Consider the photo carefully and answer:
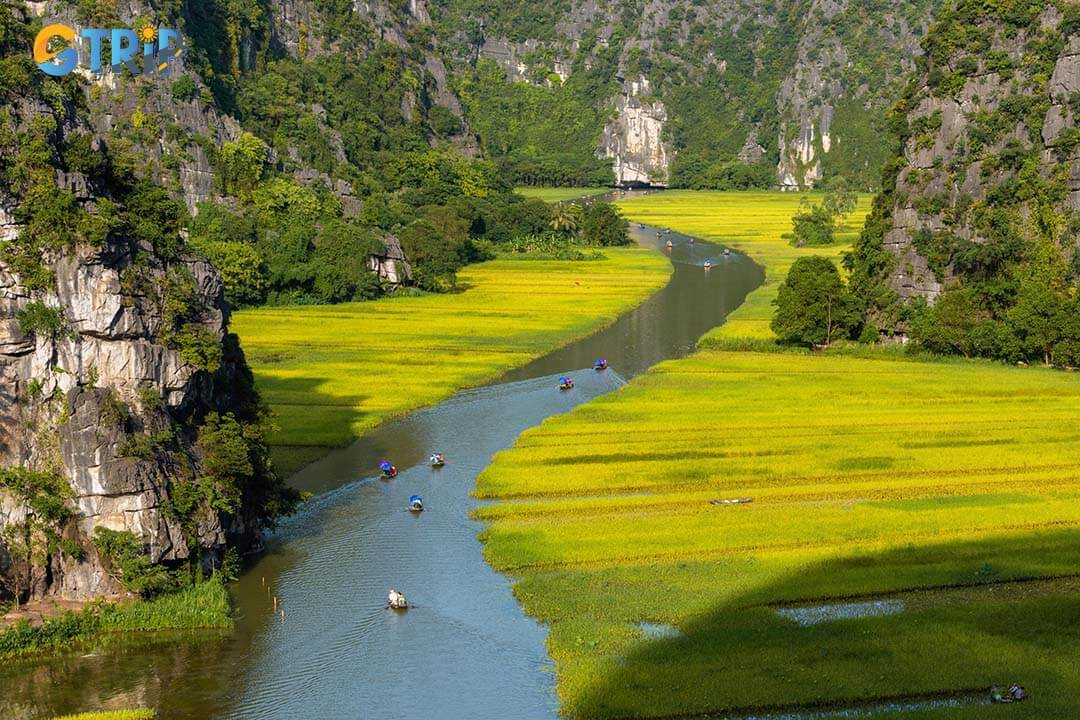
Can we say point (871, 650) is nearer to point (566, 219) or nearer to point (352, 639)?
point (352, 639)

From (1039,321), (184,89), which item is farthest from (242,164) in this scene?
(1039,321)

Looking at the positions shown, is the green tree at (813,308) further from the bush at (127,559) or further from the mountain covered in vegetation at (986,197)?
the bush at (127,559)

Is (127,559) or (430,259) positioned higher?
(430,259)

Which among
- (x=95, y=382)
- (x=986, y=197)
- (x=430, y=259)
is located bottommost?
(x=430, y=259)

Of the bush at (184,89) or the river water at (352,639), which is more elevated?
the bush at (184,89)

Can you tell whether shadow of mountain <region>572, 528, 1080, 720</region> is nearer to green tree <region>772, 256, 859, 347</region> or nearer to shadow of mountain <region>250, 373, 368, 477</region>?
shadow of mountain <region>250, 373, 368, 477</region>

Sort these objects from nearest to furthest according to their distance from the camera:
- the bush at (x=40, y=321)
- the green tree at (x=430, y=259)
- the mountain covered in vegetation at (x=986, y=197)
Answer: the bush at (x=40, y=321) < the mountain covered in vegetation at (x=986, y=197) < the green tree at (x=430, y=259)

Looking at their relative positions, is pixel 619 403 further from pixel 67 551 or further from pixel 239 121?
pixel 239 121

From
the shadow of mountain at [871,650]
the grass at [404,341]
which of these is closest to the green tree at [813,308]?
the grass at [404,341]
